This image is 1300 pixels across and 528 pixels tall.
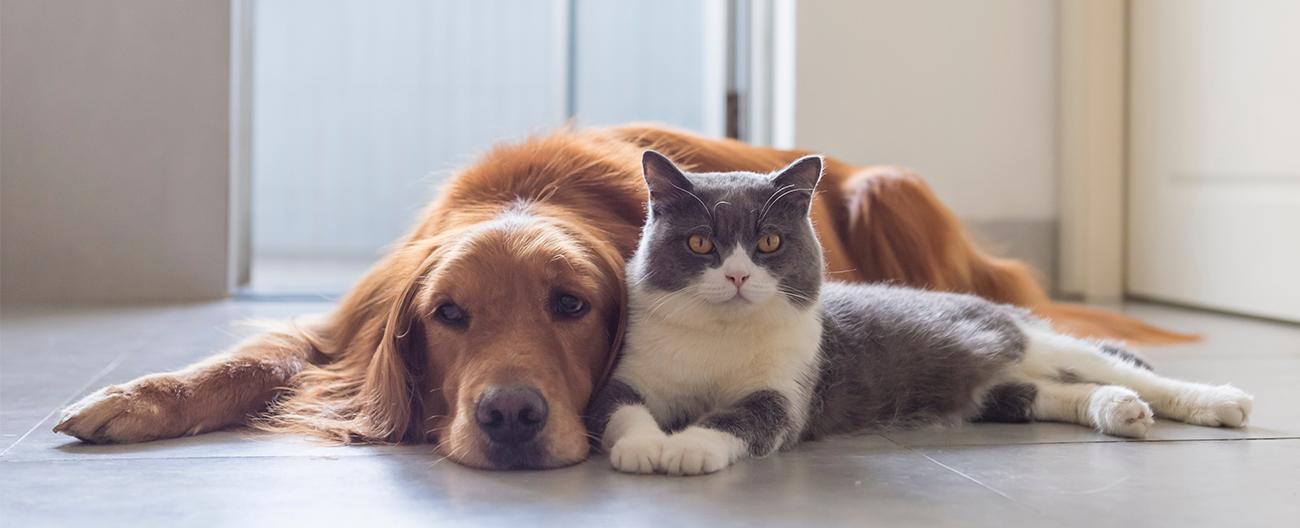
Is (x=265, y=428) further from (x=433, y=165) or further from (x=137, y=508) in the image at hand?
(x=433, y=165)

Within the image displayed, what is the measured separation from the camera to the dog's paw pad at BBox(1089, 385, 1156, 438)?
1850mm

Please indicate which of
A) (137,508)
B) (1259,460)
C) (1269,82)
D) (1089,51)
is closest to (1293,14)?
(1269,82)

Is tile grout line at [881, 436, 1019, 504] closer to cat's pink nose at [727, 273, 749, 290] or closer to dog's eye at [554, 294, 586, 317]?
cat's pink nose at [727, 273, 749, 290]

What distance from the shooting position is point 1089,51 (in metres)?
4.33

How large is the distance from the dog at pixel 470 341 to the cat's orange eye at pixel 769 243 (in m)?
0.27

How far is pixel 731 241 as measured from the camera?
174cm

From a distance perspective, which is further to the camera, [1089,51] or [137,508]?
[1089,51]

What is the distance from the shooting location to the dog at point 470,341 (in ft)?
5.57

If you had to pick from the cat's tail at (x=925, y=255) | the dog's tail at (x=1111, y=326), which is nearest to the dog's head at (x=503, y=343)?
the cat's tail at (x=925, y=255)

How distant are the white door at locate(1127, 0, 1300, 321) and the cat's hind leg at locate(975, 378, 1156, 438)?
1.78 meters

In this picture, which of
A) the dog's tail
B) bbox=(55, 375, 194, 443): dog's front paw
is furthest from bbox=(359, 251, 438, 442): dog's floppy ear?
the dog's tail

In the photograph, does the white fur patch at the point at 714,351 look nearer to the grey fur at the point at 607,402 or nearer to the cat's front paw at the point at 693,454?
the grey fur at the point at 607,402

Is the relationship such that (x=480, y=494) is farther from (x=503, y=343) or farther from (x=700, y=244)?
(x=700, y=244)

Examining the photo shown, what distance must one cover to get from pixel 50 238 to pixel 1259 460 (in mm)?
3592
